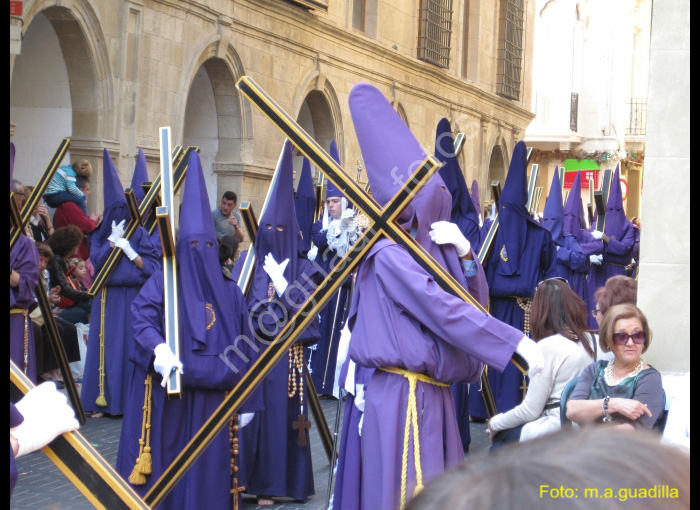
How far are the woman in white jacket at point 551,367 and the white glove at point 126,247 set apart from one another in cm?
440

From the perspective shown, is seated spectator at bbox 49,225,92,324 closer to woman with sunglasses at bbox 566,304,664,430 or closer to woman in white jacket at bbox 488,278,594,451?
woman in white jacket at bbox 488,278,594,451

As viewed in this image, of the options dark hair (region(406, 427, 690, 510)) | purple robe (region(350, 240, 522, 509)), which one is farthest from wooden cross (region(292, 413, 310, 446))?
dark hair (region(406, 427, 690, 510))

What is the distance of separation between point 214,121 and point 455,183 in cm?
770

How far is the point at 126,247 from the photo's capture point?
350 inches

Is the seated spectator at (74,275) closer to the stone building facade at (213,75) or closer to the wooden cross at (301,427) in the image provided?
the stone building facade at (213,75)

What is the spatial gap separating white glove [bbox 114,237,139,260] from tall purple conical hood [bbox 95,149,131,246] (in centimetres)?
27

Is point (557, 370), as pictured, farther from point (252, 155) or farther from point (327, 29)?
point (327, 29)

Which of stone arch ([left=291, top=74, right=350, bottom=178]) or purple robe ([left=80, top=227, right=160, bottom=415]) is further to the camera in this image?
stone arch ([left=291, top=74, right=350, bottom=178])

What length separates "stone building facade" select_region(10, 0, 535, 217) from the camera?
12.5 meters

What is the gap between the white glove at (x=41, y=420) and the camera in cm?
301

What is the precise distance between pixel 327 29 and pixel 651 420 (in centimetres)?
1442

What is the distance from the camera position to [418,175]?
4566 millimetres

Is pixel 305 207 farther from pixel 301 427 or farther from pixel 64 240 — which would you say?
pixel 301 427
